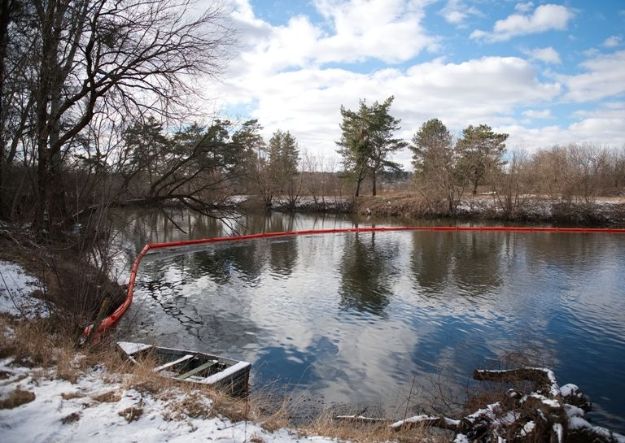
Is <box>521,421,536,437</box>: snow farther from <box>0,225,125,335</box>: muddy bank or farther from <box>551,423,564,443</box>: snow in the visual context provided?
<box>0,225,125,335</box>: muddy bank

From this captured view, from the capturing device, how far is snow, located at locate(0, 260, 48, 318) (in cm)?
754

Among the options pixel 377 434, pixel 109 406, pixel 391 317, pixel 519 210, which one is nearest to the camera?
pixel 109 406

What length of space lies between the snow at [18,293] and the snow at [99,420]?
3136 mm

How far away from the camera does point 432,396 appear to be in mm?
7355

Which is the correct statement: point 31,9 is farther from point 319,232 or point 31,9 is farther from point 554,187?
point 554,187

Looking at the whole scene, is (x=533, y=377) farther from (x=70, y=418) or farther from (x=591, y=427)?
(x=70, y=418)

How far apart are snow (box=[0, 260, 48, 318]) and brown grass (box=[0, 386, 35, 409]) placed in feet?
11.0

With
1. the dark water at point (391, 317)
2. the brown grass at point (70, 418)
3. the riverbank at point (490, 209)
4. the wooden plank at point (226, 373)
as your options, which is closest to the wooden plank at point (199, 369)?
the wooden plank at point (226, 373)

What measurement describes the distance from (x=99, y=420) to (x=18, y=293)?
5657 mm

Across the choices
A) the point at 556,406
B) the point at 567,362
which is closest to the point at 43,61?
the point at 556,406

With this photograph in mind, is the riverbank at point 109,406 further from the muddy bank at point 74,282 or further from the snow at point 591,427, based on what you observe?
the snow at point 591,427

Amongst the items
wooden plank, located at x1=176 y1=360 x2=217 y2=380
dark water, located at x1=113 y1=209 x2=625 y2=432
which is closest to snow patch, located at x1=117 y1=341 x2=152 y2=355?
wooden plank, located at x1=176 y1=360 x2=217 y2=380

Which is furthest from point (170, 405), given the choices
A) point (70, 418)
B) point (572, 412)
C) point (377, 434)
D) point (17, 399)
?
point (572, 412)

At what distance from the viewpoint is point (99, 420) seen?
4.09 meters
